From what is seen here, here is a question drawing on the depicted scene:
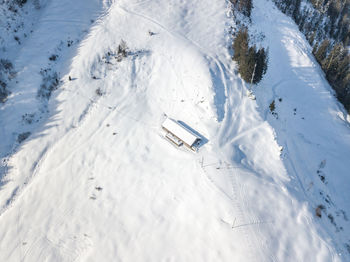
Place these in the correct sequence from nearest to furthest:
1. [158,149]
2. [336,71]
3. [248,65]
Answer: [158,149], [248,65], [336,71]

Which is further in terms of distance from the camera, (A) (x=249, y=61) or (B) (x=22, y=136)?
(A) (x=249, y=61)

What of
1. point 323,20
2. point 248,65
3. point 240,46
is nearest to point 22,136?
point 248,65

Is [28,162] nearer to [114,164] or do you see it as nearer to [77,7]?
[114,164]

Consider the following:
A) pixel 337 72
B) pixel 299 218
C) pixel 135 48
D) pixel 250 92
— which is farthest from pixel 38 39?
pixel 337 72

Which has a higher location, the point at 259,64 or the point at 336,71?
the point at 336,71

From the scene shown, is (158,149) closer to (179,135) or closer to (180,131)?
(179,135)

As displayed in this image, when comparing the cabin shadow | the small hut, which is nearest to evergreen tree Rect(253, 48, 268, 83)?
the cabin shadow
